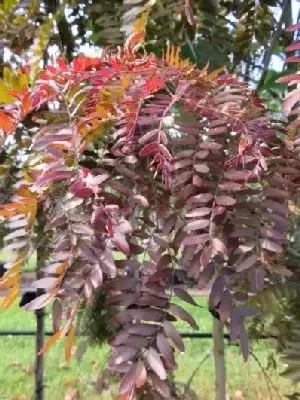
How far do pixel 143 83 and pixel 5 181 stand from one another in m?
0.36

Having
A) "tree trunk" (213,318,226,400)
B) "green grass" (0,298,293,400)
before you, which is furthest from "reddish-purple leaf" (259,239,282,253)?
"green grass" (0,298,293,400)

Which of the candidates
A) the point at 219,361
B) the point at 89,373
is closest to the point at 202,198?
the point at 219,361

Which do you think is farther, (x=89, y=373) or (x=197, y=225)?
(x=89, y=373)

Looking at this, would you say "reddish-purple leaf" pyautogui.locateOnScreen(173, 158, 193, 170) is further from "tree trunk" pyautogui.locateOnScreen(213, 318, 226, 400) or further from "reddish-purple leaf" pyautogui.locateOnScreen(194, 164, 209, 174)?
"tree trunk" pyautogui.locateOnScreen(213, 318, 226, 400)

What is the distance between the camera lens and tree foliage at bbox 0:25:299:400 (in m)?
0.57

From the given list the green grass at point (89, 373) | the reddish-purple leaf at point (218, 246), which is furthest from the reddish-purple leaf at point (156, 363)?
the green grass at point (89, 373)

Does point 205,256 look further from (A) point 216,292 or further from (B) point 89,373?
(B) point 89,373

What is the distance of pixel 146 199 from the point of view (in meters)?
0.65

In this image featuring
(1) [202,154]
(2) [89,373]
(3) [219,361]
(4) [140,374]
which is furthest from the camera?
(2) [89,373]

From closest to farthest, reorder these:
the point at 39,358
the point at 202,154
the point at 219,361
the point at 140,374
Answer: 1. the point at 140,374
2. the point at 202,154
3. the point at 219,361
4. the point at 39,358

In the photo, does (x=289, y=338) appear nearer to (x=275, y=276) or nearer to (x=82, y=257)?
(x=275, y=276)

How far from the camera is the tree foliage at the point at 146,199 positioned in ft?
1.86

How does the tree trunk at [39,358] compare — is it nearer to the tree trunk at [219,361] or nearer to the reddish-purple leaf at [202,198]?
the tree trunk at [219,361]

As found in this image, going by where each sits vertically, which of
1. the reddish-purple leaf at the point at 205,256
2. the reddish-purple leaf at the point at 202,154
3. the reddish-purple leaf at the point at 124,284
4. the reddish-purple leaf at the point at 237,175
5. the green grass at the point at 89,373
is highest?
the reddish-purple leaf at the point at 202,154
